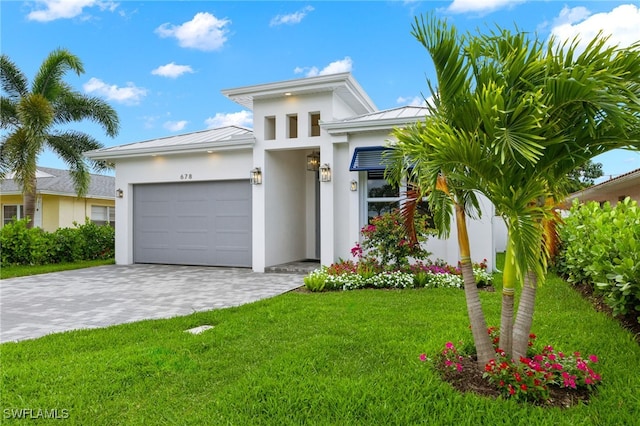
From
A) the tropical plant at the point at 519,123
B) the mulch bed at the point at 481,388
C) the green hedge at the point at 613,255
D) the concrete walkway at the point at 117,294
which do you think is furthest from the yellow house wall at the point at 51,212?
the green hedge at the point at 613,255

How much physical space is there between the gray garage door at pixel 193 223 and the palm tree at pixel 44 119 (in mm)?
4931

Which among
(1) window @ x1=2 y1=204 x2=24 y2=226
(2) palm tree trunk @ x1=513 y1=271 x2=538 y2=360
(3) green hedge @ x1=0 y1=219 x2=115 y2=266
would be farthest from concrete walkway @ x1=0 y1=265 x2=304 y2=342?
(1) window @ x1=2 y1=204 x2=24 y2=226

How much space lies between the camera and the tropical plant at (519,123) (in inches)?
111

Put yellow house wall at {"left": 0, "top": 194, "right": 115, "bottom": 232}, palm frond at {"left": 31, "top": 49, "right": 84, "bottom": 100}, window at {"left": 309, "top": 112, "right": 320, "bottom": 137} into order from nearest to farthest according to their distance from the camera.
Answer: window at {"left": 309, "top": 112, "right": 320, "bottom": 137}, palm frond at {"left": 31, "top": 49, "right": 84, "bottom": 100}, yellow house wall at {"left": 0, "top": 194, "right": 115, "bottom": 232}

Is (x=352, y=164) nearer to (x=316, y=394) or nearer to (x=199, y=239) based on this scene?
(x=199, y=239)

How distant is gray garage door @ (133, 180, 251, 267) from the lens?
40.3ft

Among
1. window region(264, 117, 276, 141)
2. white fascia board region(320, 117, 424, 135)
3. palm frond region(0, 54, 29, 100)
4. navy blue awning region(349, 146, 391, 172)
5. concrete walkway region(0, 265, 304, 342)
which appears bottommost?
concrete walkway region(0, 265, 304, 342)

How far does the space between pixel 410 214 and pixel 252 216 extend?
797 centimetres

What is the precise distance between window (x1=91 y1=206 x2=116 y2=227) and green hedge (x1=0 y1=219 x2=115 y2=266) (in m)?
6.05

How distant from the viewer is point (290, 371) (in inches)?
150

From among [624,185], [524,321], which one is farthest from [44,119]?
[624,185]

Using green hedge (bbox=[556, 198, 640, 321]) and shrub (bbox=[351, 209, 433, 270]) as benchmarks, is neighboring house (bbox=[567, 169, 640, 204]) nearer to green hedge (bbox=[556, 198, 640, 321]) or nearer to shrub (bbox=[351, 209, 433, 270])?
green hedge (bbox=[556, 198, 640, 321])

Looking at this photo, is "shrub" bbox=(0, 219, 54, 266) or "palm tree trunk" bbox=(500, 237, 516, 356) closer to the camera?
"palm tree trunk" bbox=(500, 237, 516, 356)

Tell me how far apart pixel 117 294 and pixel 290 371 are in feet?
19.9
